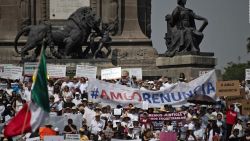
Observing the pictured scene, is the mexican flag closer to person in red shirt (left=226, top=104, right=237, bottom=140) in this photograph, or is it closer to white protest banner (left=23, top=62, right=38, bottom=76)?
person in red shirt (left=226, top=104, right=237, bottom=140)

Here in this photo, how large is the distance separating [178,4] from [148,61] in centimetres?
656

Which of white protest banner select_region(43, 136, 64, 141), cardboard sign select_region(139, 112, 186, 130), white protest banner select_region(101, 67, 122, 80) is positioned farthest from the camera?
white protest banner select_region(101, 67, 122, 80)

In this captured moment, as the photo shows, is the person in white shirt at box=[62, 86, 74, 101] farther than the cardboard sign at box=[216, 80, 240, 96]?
Yes

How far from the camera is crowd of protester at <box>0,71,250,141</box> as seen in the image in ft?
95.0

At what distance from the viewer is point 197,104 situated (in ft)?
106

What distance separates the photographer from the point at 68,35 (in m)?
44.1

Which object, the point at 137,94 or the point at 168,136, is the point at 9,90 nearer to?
the point at 137,94

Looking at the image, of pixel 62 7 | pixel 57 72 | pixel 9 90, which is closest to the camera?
pixel 9 90

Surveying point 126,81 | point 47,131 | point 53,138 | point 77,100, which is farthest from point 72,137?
point 126,81

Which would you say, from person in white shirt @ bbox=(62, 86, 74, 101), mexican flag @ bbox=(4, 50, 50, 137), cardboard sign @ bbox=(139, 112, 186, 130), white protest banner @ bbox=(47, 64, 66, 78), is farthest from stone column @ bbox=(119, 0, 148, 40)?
mexican flag @ bbox=(4, 50, 50, 137)

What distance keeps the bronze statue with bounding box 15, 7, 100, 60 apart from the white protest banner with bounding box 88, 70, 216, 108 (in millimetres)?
11007

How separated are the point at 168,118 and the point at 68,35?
1444 centimetres

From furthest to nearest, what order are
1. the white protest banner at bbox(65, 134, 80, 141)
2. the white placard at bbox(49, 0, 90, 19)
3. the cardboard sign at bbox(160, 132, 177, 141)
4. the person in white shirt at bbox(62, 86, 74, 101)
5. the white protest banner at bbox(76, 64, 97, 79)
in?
the white placard at bbox(49, 0, 90, 19) < the white protest banner at bbox(76, 64, 97, 79) < the person in white shirt at bbox(62, 86, 74, 101) < the cardboard sign at bbox(160, 132, 177, 141) < the white protest banner at bbox(65, 134, 80, 141)

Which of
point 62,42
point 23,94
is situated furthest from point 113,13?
point 23,94
